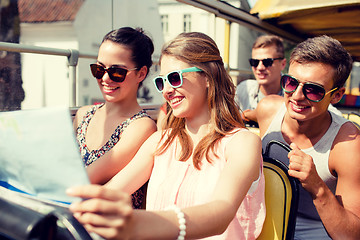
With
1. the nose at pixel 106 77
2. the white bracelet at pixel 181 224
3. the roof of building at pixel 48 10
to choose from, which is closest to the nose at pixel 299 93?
the nose at pixel 106 77

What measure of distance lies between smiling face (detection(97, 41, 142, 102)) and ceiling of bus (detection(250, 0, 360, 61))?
2440mm

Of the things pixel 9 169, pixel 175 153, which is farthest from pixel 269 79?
pixel 9 169

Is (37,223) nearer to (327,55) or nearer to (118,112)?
(118,112)

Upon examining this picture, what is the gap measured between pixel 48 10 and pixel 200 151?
25.7 metres

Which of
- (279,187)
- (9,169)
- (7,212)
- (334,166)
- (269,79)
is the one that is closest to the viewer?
(7,212)

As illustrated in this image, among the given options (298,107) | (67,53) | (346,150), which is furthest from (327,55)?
(67,53)

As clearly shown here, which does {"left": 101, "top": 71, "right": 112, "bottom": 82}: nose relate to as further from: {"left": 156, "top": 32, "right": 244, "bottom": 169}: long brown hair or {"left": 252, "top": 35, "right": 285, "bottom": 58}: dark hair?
{"left": 252, "top": 35, "right": 285, "bottom": 58}: dark hair

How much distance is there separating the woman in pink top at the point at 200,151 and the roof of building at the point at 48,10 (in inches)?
859

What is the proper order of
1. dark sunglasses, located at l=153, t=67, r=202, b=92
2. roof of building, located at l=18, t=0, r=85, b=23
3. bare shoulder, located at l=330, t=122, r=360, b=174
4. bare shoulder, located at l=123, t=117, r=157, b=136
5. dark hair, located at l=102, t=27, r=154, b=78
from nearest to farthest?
dark sunglasses, located at l=153, t=67, r=202, b=92 < bare shoulder, located at l=330, t=122, r=360, b=174 < bare shoulder, located at l=123, t=117, r=157, b=136 < dark hair, located at l=102, t=27, r=154, b=78 < roof of building, located at l=18, t=0, r=85, b=23

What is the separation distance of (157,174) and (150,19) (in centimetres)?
1424

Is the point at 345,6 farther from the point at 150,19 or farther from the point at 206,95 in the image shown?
the point at 150,19

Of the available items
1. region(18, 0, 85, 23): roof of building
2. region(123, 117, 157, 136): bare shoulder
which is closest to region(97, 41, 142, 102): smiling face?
region(123, 117, 157, 136): bare shoulder

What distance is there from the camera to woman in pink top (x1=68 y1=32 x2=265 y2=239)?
56.7 inches

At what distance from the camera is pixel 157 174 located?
1.68 metres
